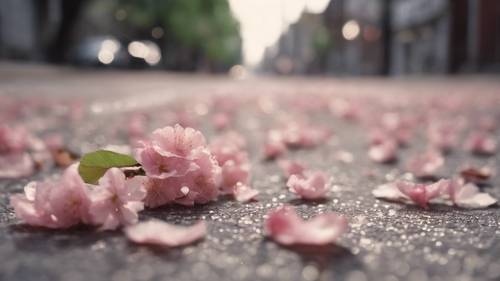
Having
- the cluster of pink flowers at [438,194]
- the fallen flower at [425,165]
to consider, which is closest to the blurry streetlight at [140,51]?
the fallen flower at [425,165]

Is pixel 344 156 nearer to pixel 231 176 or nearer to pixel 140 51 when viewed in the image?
pixel 231 176

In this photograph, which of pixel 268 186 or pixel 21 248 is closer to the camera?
pixel 21 248

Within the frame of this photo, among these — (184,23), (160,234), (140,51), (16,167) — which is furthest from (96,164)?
(184,23)

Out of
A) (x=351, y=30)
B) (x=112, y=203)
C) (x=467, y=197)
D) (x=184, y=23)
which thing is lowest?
(x=467, y=197)

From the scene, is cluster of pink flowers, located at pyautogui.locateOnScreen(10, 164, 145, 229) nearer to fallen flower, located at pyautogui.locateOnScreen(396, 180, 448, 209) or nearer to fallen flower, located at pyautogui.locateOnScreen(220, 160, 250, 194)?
fallen flower, located at pyautogui.locateOnScreen(220, 160, 250, 194)

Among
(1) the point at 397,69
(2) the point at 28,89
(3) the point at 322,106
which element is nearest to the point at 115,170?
(3) the point at 322,106

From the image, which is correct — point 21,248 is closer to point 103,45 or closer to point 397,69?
point 103,45
